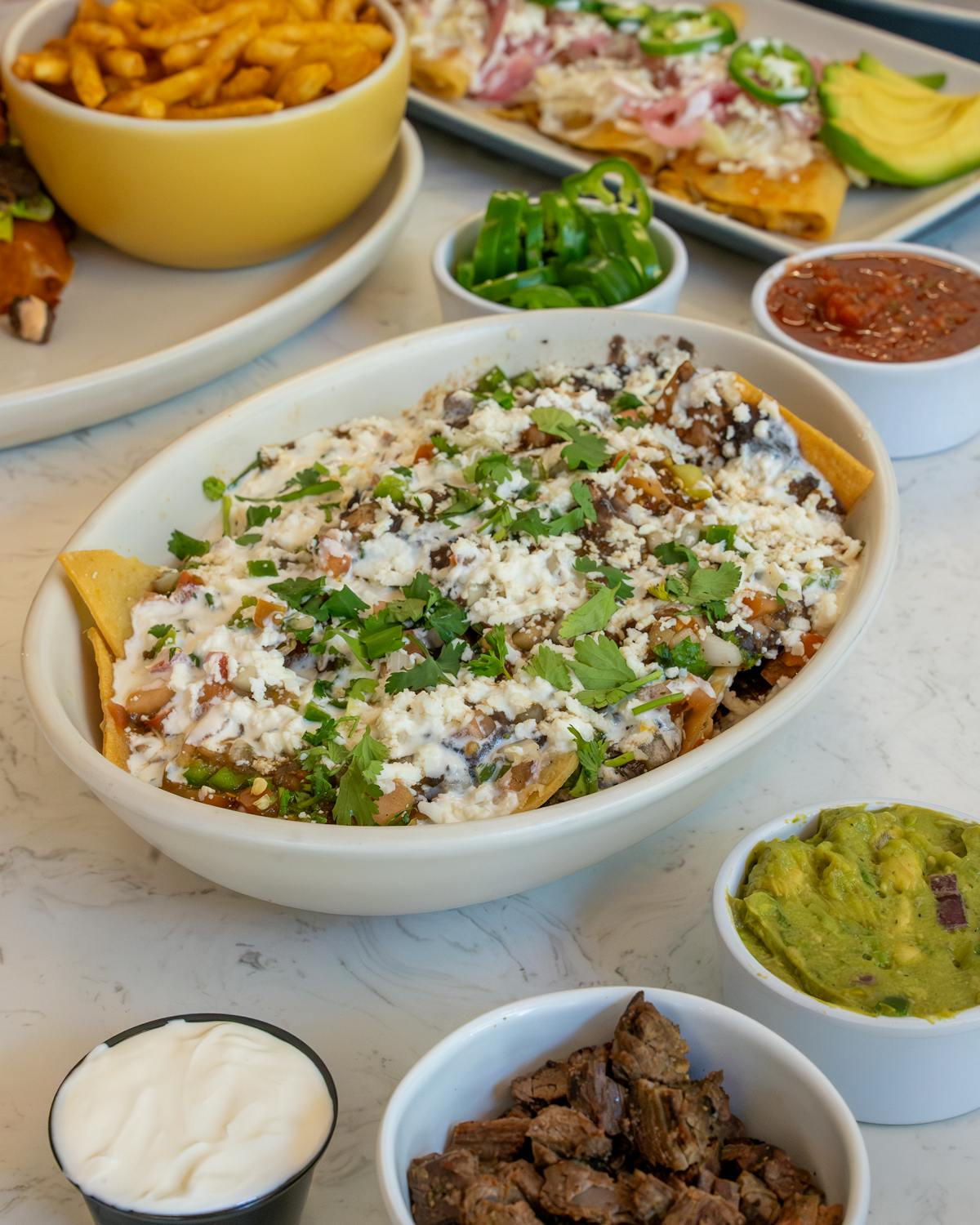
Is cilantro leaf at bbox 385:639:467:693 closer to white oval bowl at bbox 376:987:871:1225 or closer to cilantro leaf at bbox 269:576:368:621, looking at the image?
cilantro leaf at bbox 269:576:368:621

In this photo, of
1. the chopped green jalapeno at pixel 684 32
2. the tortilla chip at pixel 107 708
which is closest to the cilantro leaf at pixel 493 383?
the tortilla chip at pixel 107 708

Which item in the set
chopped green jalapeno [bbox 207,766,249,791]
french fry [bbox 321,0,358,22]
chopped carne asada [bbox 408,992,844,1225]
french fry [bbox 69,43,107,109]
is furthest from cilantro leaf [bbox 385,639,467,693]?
french fry [bbox 321,0,358,22]

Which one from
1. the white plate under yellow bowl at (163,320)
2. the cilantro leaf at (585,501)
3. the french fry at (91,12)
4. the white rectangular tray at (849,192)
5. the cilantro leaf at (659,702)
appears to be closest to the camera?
the cilantro leaf at (659,702)

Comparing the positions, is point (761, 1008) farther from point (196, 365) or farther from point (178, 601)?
point (196, 365)

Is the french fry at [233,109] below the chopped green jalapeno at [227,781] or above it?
above

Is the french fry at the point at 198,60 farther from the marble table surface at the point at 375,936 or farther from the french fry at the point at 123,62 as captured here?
the marble table surface at the point at 375,936

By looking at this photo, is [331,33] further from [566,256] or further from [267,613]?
[267,613]
